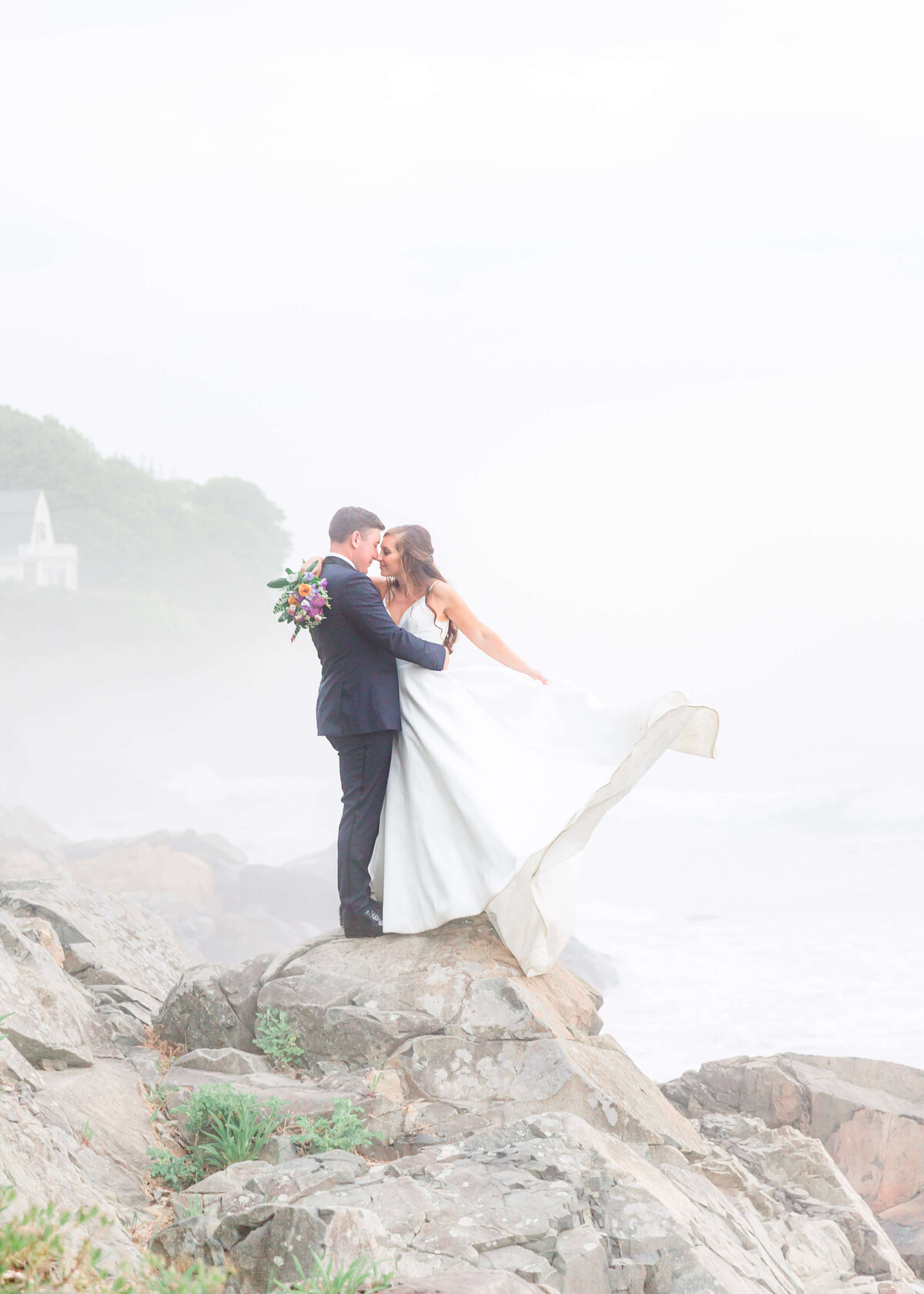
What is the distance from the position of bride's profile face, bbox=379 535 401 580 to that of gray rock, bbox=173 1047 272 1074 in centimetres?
277

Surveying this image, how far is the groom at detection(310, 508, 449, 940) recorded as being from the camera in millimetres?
5914

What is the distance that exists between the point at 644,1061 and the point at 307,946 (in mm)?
16242

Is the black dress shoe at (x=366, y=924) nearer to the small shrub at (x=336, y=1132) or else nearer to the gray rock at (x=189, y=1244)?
the small shrub at (x=336, y=1132)

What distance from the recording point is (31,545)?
5606 centimetres

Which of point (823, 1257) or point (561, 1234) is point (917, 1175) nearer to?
point (823, 1257)

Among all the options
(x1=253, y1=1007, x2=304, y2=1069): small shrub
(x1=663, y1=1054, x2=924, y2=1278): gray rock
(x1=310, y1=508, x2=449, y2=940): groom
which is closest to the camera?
(x1=253, y1=1007, x2=304, y2=1069): small shrub

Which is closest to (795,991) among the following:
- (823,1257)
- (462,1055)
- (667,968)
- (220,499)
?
(667,968)

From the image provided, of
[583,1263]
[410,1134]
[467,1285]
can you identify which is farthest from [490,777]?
[467,1285]

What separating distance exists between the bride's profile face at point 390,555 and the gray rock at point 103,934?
130 inches

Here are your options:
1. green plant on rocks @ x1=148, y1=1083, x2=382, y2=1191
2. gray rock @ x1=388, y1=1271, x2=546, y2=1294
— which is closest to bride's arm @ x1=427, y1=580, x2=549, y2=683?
green plant on rocks @ x1=148, y1=1083, x2=382, y2=1191

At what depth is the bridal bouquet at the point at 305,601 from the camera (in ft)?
19.3

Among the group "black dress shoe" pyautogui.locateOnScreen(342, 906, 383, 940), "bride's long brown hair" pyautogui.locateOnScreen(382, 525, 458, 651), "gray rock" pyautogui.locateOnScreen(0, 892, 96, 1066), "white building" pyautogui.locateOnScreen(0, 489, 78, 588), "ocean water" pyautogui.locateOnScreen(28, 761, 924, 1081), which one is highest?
"white building" pyautogui.locateOnScreen(0, 489, 78, 588)

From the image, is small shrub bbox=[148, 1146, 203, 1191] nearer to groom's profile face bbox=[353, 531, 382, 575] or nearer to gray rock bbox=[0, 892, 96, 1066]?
gray rock bbox=[0, 892, 96, 1066]

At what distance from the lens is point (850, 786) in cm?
5619
